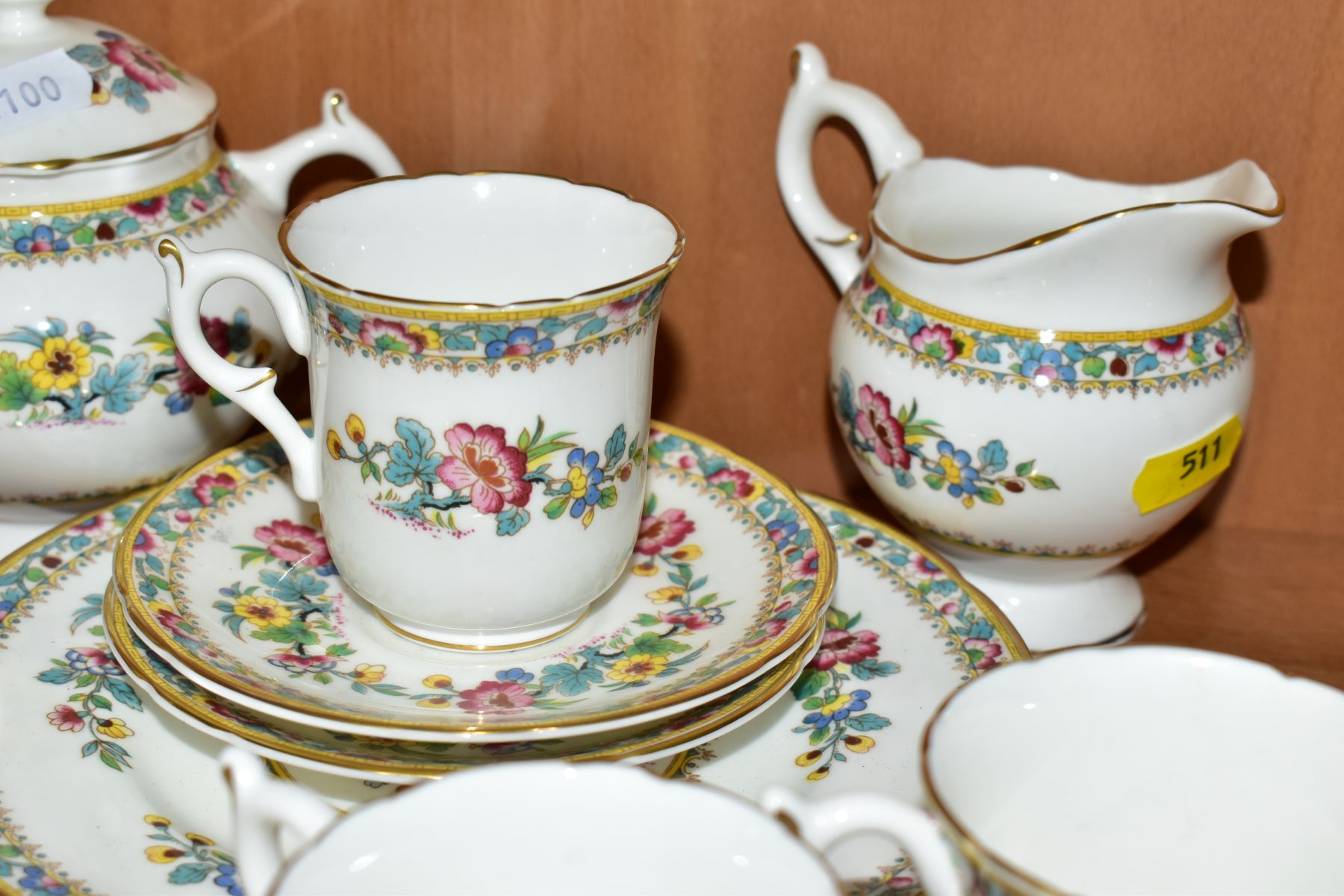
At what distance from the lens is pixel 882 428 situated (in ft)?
2.53

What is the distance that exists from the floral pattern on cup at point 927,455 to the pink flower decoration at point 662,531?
0.12 meters

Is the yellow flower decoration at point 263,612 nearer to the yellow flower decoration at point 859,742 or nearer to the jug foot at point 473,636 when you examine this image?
the jug foot at point 473,636

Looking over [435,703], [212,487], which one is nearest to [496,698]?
[435,703]

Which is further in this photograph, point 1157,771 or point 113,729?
point 113,729

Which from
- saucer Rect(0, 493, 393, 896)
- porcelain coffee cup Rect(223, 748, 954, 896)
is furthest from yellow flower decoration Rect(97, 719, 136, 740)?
porcelain coffee cup Rect(223, 748, 954, 896)

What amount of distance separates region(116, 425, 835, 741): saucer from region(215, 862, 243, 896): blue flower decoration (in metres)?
0.07

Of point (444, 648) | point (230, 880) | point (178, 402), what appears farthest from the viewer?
point (178, 402)

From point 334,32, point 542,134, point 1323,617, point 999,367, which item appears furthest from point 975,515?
point 334,32

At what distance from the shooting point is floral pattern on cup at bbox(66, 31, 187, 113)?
728 millimetres

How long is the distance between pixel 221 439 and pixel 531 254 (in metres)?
0.24

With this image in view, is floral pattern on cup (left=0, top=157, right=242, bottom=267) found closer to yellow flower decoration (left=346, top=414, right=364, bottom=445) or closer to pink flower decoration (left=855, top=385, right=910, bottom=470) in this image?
yellow flower decoration (left=346, top=414, right=364, bottom=445)

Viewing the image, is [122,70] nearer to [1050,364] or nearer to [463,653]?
[463,653]

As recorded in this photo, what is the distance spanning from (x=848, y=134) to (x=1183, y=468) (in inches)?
11.3

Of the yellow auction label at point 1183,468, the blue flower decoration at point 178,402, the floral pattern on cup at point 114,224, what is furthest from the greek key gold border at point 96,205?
the yellow auction label at point 1183,468
